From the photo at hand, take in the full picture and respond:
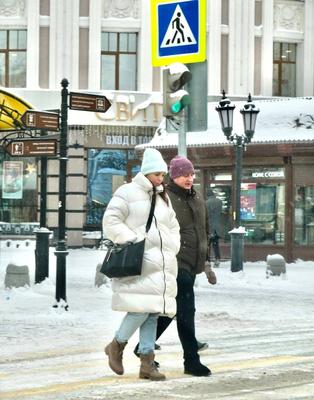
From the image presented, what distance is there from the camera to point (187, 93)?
41.8 ft

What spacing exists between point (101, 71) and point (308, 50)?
22.3ft

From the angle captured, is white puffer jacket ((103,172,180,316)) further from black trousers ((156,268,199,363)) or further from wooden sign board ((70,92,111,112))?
wooden sign board ((70,92,111,112))

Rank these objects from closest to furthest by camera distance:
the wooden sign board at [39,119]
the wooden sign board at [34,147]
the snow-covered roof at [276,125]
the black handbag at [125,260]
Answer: the black handbag at [125,260] < the wooden sign board at [39,119] < the wooden sign board at [34,147] < the snow-covered roof at [276,125]

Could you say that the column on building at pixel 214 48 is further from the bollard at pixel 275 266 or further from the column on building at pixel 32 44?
the bollard at pixel 275 266

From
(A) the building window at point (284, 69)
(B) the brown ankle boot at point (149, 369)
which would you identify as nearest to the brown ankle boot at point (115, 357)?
(B) the brown ankle boot at point (149, 369)

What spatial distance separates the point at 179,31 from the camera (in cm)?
1284

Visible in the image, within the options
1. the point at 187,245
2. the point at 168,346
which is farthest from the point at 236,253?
the point at 187,245

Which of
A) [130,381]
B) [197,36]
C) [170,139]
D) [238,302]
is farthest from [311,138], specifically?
[130,381]

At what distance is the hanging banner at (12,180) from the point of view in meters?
32.5

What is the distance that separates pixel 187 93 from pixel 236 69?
20.6 metres

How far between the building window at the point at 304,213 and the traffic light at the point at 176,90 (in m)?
14.3

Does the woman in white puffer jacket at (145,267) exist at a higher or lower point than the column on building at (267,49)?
lower

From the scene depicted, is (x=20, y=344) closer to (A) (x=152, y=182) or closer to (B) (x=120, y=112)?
(A) (x=152, y=182)

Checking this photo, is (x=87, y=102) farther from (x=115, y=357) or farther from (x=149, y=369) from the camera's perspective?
(x=149, y=369)
